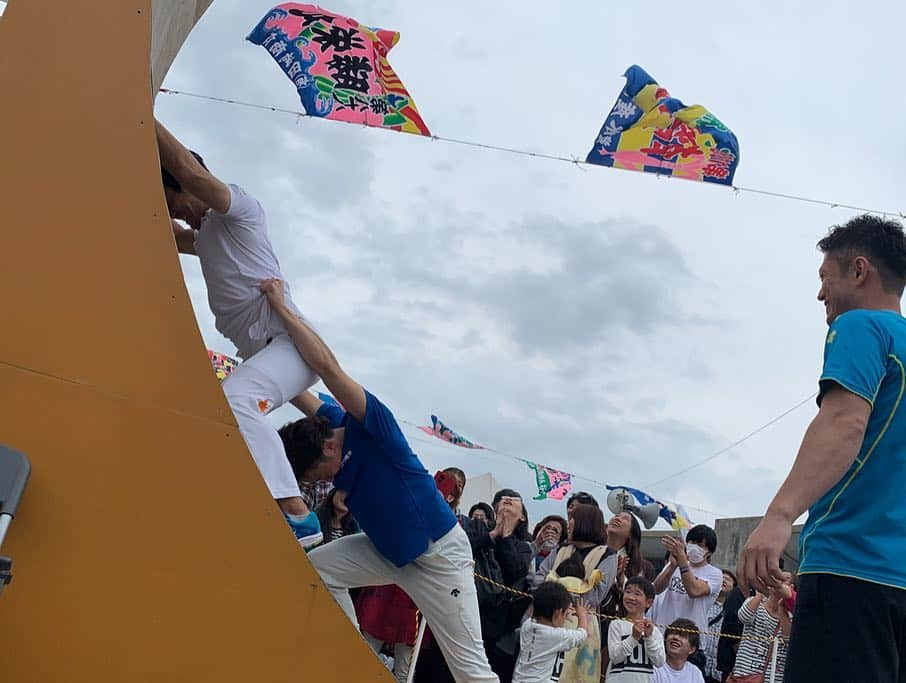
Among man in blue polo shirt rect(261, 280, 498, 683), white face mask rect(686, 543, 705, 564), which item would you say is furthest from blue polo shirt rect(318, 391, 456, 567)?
white face mask rect(686, 543, 705, 564)

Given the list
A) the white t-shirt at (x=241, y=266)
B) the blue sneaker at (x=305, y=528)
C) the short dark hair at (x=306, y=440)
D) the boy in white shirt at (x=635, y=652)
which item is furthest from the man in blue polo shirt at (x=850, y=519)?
the boy in white shirt at (x=635, y=652)

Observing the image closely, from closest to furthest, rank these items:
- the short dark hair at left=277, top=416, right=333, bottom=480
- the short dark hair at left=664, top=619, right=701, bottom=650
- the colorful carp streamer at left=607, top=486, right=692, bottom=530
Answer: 1. the short dark hair at left=277, top=416, right=333, bottom=480
2. the short dark hair at left=664, top=619, right=701, bottom=650
3. the colorful carp streamer at left=607, top=486, right=692, bottom=530

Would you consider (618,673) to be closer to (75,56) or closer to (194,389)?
(194,389)

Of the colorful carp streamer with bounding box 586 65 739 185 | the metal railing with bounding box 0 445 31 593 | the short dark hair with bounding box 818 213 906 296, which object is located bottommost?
the metal railing with bounding box 0 445 31 593

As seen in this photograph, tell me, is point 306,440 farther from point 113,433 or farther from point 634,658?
point 634,658

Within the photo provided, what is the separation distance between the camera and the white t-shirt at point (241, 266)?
3.10m

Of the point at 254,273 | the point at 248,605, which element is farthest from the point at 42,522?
the point at 254,273

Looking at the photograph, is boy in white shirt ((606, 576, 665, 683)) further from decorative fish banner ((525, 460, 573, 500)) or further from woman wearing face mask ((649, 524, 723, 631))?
decorative fish banner ((525, 460, 573, 500))

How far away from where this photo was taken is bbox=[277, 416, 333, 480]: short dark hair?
12.1 ft

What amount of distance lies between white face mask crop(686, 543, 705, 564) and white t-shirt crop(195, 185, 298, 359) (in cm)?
422

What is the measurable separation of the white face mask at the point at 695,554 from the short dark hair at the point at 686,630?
1.81 feet

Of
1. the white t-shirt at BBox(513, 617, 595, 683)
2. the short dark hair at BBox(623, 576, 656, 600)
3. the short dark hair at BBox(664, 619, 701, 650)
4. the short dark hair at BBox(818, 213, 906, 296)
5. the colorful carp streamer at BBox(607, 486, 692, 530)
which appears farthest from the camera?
the colorful carp streamer at BBox(607, 486, 692, 530)

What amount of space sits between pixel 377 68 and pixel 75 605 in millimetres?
4564

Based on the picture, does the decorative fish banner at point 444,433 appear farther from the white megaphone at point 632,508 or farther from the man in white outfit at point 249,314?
the man in white outfit at point 249,314
